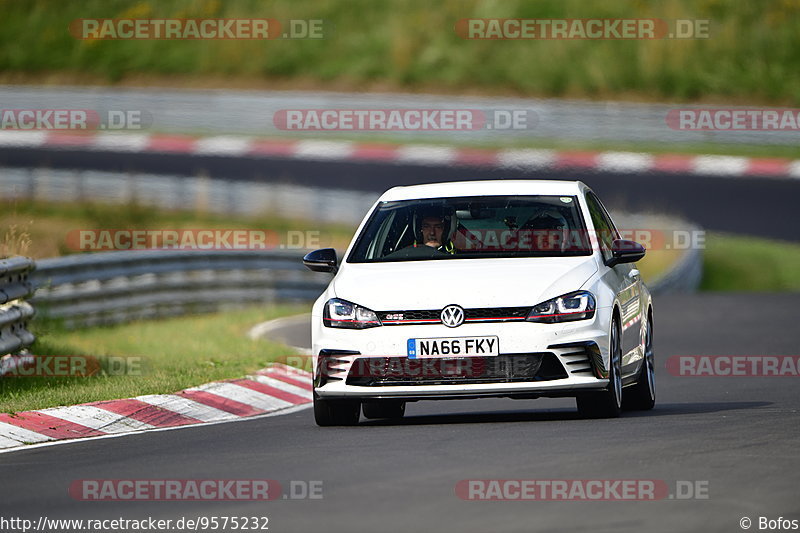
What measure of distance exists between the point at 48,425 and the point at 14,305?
8.89ft

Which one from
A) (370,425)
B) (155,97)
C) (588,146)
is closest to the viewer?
(370,425)

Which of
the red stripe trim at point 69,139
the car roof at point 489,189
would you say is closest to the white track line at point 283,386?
the car roof at point 489,189

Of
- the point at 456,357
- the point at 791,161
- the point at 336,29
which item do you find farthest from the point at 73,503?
the point at 336,29

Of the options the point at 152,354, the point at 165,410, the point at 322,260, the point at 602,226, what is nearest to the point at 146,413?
the point at 165,410

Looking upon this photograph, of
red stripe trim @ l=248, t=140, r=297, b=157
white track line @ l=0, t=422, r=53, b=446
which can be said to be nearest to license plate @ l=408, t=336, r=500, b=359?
white track line @ l=0, t=422, r=53, b=446

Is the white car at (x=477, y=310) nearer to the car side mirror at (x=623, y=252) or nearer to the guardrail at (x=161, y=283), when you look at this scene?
the car side mirror at (x=623, y=252)

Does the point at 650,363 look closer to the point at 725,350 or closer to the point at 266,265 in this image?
the point at 725,350

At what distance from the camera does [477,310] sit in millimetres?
10258

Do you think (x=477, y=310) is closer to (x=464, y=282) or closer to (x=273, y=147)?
(x=464, y=282)

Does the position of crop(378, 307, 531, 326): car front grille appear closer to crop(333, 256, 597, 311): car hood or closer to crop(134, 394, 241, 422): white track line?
crop(333, 256, 597, 311): car hood

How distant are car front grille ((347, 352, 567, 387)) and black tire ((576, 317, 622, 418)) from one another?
0.39 m

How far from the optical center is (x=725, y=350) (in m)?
17.4

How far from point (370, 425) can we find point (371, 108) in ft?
86.2

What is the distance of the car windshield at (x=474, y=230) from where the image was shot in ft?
36.6
